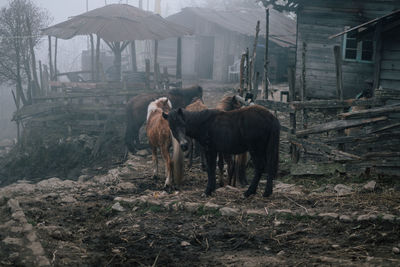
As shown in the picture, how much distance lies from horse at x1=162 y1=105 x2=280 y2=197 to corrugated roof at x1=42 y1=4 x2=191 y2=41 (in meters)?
11.8

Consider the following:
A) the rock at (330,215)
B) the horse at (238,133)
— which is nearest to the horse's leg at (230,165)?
the horse at (238,133)

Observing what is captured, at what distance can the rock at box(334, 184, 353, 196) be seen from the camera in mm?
6423

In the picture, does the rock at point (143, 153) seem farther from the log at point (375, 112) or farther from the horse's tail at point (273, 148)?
the log at point (375, 112)

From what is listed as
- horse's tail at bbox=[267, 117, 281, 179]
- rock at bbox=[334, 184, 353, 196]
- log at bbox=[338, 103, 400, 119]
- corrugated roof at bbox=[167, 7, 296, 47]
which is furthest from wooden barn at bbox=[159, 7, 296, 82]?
horse's tail at bbox=[267, 117, 281, 179]

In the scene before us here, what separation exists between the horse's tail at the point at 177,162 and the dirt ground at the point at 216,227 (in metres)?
0.65

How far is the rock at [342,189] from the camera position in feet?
21.1

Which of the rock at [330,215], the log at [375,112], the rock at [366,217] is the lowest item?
the rock at [330,215]

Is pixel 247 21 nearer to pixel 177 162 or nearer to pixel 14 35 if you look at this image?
pixel 14 35

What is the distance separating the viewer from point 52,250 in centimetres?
462

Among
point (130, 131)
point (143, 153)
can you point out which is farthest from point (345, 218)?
point (130, 131)

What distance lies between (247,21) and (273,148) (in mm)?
25506

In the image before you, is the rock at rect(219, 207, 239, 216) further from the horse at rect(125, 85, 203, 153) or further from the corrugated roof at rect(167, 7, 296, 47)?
the corrugated roof at rect(167, 7, 296, 47)

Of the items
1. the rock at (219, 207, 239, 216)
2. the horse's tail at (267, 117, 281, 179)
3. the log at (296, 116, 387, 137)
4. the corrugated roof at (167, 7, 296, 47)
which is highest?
the corrugated roof at (167, 7, 296, 47)

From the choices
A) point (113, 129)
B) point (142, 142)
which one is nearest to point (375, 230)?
point (142, 142)
